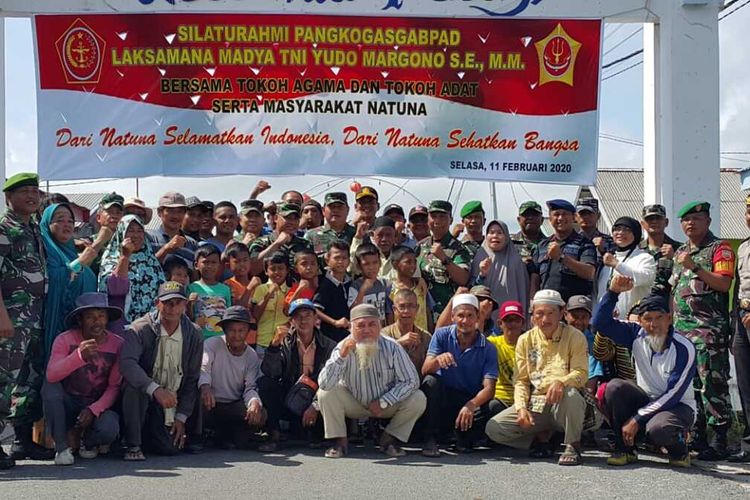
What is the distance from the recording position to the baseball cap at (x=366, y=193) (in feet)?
29.7

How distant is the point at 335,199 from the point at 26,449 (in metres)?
3.47

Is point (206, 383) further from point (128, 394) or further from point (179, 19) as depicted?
point (179, 19)

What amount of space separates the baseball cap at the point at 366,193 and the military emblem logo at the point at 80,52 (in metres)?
3.00

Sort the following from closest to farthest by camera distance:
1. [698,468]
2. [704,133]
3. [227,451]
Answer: [698,468] → [227,451] → [704,133]

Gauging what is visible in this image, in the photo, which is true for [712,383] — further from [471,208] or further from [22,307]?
[22,307]

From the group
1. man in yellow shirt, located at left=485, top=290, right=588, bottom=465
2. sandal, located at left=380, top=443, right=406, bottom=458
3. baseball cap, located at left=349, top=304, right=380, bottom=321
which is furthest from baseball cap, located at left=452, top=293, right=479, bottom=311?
sandal, located at left=380, top=443, right=406, bottom=458

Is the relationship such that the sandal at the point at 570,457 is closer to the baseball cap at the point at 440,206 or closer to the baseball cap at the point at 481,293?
the baseball cap at the point at 481,293

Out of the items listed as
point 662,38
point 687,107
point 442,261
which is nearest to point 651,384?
point 442,261

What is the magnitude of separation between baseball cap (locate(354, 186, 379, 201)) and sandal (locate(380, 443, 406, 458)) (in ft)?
8.78

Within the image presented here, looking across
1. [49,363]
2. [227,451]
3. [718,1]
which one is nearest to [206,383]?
[227,451]

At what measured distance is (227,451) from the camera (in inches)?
297

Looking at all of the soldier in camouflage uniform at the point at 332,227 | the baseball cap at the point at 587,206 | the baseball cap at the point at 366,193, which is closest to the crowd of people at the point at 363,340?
the soldier in camouflage uniform at the point at 332,227

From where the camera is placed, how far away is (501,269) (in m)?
8.44

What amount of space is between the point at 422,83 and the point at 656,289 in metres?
3.28
